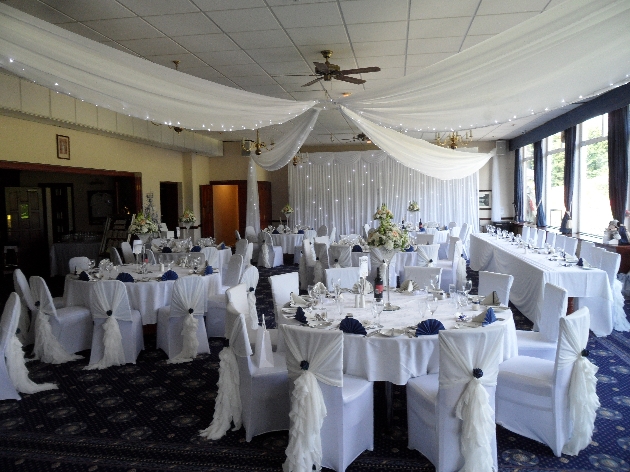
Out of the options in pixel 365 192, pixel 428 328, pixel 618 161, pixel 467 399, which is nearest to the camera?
pixel 467 399

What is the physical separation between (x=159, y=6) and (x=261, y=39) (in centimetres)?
140

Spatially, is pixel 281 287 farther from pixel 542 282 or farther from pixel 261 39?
pixel 542 282

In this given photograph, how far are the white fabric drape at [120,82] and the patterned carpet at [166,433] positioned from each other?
2410 mm

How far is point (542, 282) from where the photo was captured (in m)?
6.35

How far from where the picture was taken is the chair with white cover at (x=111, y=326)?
5328 mm

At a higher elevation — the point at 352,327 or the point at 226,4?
the point at 226,4

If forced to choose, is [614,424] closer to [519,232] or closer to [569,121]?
[569,121]

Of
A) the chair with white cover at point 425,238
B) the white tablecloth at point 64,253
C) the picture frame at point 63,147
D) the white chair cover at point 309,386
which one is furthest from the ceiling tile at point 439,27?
the white tablecloth at point 64,253

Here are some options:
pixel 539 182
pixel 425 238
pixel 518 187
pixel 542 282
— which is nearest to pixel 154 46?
pixel 542 282

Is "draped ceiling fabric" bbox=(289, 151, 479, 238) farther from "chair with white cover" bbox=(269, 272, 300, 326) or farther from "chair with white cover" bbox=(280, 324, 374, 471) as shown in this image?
"chair with white cover" bbox=(280, 324, 374, 471)

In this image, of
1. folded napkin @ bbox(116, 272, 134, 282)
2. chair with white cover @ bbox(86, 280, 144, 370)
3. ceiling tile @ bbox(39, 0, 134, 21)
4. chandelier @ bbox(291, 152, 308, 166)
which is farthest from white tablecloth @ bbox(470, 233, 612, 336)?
chandelier @ bbox(291, 152, 308, 166)

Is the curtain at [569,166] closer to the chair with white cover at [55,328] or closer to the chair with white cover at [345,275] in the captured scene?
the chair with white cover at [345,275]

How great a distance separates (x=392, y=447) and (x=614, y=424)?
1823 mm

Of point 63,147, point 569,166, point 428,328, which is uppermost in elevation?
point 63,147
